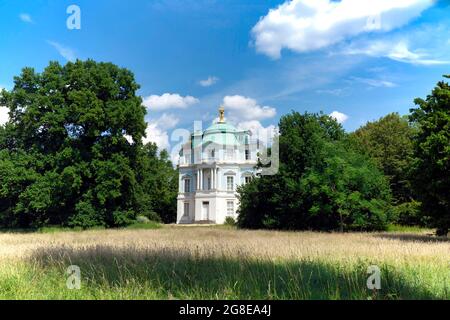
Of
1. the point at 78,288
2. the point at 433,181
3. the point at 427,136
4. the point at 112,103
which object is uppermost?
the point at 112,103

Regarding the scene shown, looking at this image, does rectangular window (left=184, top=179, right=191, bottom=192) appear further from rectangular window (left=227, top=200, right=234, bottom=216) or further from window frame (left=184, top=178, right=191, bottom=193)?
rectangular window (left=227, top=200, right=234, bottom=216)

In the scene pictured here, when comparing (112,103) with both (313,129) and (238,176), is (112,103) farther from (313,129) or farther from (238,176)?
(238,176)

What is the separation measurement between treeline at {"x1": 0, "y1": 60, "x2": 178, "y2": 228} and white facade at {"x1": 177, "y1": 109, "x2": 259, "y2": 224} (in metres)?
25.4

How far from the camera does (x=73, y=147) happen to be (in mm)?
A: 35312

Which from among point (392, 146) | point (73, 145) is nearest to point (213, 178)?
point (392, 146)

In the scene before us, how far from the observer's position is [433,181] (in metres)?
18.6

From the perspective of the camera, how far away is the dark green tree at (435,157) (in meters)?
18.3

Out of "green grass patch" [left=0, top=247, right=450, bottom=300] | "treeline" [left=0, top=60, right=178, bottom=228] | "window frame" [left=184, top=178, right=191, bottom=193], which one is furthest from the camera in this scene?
"window frame" [left=184, top=178, right=191, bottom=193]

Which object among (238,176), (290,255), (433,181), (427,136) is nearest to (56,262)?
(290,255)

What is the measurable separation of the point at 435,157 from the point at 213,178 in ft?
160

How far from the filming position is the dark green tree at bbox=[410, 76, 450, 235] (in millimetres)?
18344

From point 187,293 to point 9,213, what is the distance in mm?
37288

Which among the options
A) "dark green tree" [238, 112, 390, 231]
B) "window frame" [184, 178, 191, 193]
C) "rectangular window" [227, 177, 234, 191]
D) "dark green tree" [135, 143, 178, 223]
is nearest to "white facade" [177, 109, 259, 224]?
"rectangular window" [227, 177, 234, 191]

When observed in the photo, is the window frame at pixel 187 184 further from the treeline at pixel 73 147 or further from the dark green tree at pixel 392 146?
the treeline at pixel 73 147
